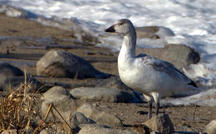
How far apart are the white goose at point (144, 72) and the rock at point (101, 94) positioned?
673 mm

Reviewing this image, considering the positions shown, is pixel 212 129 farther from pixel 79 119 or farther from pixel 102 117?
pixel 79 119

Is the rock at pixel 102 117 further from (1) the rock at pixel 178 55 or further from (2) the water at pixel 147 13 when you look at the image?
(2) the water at pixel 147 13

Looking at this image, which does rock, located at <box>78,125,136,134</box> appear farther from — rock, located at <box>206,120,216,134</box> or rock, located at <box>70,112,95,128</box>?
rock, located at <box>206,120,216,134</box>

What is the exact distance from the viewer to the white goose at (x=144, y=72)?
666 cm

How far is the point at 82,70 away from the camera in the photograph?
31.3 ft

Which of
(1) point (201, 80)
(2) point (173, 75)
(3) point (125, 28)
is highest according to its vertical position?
(3) point (125, 28)

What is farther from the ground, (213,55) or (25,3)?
(25,3)

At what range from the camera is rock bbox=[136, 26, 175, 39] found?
14.5 m

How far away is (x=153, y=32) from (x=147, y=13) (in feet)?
10.6

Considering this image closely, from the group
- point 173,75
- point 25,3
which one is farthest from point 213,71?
point 25,3

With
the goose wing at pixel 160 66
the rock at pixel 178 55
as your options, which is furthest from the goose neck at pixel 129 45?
the rock at pixel 178 55

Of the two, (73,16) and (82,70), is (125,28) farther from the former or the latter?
(73,16)

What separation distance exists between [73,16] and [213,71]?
281 inches

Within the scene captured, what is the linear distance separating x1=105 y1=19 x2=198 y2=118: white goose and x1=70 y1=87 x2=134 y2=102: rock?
26.5 inches
